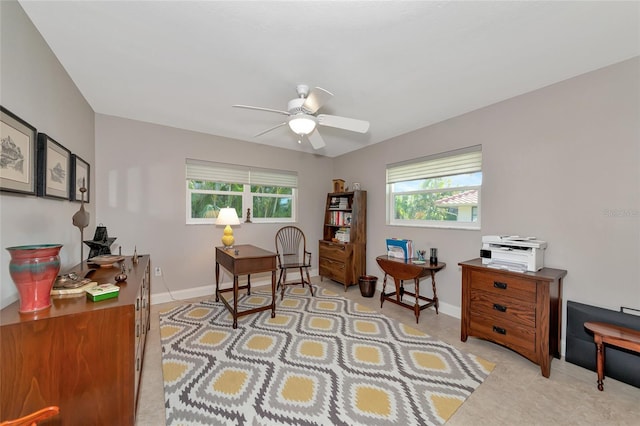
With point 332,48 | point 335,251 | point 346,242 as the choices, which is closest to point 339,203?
point 346,242

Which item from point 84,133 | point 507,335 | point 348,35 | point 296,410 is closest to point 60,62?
point 84,133

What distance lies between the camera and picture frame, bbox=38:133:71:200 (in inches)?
59.8

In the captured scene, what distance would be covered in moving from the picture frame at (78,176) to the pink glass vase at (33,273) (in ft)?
4.00

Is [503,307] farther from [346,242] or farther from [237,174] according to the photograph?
[237,174]

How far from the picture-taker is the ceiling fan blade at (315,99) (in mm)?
1689

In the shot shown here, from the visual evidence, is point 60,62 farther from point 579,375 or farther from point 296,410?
point 579,375

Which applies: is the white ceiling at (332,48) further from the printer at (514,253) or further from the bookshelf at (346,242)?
the bookshelf at (346,242)

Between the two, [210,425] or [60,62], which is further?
[60,62]

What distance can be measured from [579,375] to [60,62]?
173 inches

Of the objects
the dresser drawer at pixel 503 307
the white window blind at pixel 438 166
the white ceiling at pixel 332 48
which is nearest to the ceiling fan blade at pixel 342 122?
the white ceiling at pixel 332 48

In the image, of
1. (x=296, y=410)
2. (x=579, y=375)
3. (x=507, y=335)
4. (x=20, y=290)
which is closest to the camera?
(x=20, y=290)

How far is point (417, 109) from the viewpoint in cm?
263

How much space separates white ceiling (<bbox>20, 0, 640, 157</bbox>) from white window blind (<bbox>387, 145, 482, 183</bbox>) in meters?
0.50

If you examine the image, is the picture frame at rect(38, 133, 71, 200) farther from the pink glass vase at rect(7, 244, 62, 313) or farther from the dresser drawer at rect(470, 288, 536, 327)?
the dresser drawer at rect(470, 288, 536, 327)
